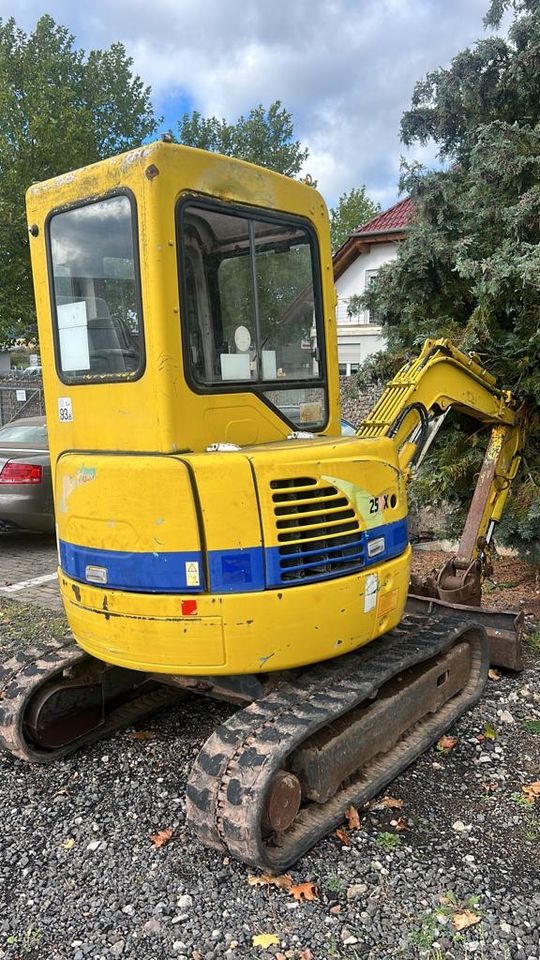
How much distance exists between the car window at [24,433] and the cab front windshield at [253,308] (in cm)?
593

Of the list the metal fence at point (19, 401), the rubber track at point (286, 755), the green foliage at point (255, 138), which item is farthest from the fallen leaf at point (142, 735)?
the green foliage at point (255, 138)

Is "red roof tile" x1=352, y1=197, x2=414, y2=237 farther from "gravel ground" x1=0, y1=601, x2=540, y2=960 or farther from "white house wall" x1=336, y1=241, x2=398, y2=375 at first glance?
"gravel ground" x1=0, y1=601, x2=540, y2=960

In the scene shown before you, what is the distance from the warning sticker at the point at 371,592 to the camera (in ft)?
11.4

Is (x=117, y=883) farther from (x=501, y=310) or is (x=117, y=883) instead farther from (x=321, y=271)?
(x=501, y=310)

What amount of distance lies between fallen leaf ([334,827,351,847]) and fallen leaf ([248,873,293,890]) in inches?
13.5

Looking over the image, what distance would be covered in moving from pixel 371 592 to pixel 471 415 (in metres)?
2.09

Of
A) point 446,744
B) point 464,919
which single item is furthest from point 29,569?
point 464,919

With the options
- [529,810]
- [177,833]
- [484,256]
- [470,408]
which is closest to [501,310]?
[484,256]

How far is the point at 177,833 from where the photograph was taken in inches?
132

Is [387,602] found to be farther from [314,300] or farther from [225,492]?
[314,300]

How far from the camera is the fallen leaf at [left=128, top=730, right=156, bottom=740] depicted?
423 cm

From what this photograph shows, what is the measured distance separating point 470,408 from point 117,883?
134 inches

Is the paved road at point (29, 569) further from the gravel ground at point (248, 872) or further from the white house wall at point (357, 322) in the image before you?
the white house wall at point (357, 322)

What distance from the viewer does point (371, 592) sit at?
3.52 meters
